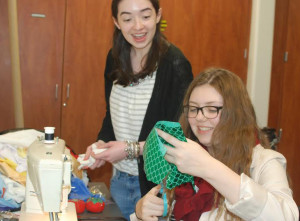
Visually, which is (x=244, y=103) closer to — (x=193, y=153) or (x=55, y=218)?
(x=193, y=153)

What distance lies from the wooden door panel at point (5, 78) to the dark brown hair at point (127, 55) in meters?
1.31

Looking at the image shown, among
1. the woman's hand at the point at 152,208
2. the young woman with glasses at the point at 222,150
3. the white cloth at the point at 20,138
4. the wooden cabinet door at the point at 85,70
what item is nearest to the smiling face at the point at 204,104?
the young woman with glasses at the point at 222,150

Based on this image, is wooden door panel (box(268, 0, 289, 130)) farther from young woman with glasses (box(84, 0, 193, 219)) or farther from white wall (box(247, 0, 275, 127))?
young woman with glasses (box(84, 0, 193, 219))

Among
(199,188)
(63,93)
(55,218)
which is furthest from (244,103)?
(63,93)

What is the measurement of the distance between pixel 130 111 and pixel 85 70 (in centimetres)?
150

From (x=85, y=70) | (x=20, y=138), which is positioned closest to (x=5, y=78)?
(x=85, y=70)

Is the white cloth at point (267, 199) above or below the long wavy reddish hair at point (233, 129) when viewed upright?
below

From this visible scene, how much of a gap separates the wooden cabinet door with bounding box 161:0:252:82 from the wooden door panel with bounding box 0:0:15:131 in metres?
1.18

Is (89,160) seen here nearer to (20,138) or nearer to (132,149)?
(132,149)

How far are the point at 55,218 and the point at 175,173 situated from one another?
1.16 ft

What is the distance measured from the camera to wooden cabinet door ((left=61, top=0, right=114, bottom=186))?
3.13 meters

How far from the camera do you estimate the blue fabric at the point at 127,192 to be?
1.78 metres

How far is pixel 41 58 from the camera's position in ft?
10.2

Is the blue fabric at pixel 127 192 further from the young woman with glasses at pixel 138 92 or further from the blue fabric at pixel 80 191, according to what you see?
the blue fabric at pixel 80 191
